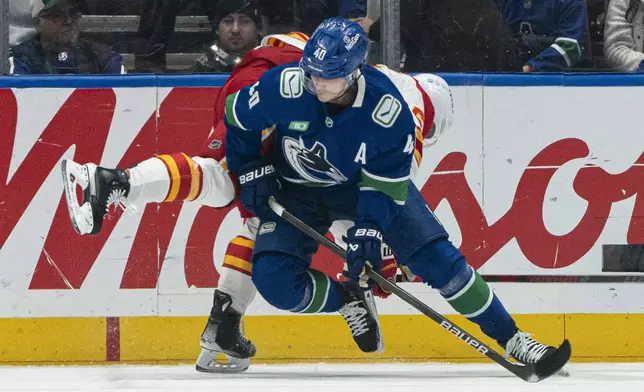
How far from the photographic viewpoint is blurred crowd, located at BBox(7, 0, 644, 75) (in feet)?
16.1

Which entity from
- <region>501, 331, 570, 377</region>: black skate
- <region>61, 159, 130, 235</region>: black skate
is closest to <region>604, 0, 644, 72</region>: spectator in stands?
<region>501, 331, 570, 377</region>: black skate

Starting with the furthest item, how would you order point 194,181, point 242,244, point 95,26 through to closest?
point 95,26 < point 242,244 < point 194,181

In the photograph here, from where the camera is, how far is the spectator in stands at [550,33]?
16.5ft

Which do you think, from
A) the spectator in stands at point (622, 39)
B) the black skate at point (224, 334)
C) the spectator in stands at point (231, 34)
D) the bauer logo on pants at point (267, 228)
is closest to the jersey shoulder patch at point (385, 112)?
the bauer logo on pants at point (267, 228)

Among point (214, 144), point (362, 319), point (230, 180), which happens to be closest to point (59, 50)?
point (214, 144)

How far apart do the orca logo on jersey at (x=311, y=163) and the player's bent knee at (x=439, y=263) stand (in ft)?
1.14

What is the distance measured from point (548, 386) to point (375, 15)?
5.07 ft

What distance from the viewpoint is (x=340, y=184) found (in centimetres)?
432

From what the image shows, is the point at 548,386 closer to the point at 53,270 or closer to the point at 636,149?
the point at 636,149

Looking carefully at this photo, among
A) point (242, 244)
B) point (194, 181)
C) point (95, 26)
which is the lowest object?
point (242, 244)

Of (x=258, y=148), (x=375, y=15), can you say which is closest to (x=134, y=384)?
(x=258, y=148)

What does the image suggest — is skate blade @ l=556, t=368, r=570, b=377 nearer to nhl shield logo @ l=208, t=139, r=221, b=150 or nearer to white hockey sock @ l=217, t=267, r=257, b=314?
white hockey sock @ l=217, t=267, r=257, b=314

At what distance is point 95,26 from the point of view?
4.90 meters

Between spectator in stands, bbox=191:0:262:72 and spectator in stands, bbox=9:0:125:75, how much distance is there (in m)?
0.34
